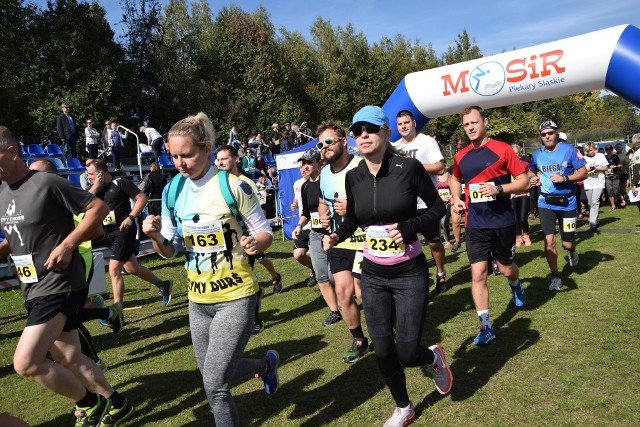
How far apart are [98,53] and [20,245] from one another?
34025mm

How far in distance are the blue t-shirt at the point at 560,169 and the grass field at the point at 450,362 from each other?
115 centimetres

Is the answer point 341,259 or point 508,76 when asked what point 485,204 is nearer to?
point 341,259

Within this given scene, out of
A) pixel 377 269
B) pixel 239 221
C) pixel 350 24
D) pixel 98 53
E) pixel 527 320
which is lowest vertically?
pixel 527 320

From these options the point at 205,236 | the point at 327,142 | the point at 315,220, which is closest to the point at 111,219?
the point at 315,220

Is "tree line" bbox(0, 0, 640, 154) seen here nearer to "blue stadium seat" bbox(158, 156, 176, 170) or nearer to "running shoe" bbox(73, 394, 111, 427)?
"blue stadium seat" bbox(158, 156, 176, 170)

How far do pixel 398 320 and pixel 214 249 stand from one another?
4.37 feet

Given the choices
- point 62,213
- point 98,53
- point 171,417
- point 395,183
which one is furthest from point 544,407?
point 98,53

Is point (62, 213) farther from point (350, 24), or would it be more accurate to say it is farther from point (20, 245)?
point (350, 24)

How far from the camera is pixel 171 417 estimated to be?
160 inches

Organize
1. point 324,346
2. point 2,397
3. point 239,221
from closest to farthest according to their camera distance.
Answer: point 239,221 → point 2,397 → point 324,346

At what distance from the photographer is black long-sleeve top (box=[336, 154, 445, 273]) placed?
331 centimetres

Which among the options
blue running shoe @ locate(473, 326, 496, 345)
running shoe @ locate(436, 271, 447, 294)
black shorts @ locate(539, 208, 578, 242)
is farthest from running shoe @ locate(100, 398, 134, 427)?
black shorts @ locate(539, 208, 578, 242)

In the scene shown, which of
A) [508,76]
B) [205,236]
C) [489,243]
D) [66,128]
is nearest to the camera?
[205,236]

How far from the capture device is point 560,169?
6969 millimetres
